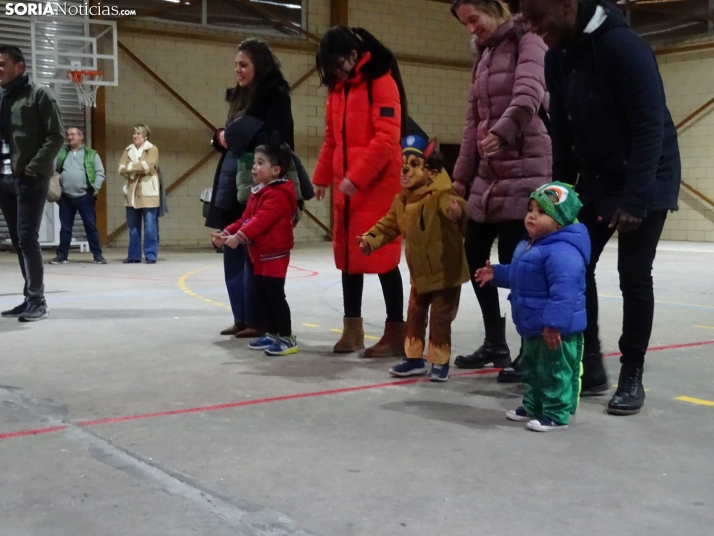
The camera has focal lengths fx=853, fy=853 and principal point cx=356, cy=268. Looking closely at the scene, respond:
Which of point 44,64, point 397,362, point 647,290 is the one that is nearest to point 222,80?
point 44,64

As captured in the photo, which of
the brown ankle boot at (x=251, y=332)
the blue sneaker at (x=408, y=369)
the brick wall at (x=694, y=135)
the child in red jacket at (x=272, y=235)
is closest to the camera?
the blue sneaker at (x=408, y=369)

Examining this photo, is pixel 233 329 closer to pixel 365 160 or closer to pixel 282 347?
pixel 282 347

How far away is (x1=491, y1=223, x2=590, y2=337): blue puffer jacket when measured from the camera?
2.67 meters

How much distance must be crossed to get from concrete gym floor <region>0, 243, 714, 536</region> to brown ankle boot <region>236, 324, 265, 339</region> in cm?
6

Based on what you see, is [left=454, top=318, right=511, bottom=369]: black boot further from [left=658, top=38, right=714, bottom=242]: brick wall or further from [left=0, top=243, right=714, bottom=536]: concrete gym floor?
[left=658, top=38, right=714, bottom=242]: brick wall

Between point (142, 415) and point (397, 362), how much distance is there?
4.36ft

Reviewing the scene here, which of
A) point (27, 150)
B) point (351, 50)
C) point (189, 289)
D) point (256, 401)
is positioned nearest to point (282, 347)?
point (256, 401)

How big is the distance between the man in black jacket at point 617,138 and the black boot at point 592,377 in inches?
8.4

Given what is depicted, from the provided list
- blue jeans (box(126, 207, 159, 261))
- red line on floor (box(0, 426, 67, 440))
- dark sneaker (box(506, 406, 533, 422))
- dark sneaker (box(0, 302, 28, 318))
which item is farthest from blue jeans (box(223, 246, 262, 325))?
blue jeans (box(126, 207, 159, 261))

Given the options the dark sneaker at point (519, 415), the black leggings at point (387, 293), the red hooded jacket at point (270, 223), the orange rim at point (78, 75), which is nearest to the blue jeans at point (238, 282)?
the red hooded jacket at point (270, 223)

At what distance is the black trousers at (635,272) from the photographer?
2.96m

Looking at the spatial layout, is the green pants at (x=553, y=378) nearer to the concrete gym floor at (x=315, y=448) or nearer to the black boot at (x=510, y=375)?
the concrete gym floor at (x=315, y=448)

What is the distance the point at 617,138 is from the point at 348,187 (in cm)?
131

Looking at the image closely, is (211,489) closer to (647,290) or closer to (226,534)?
(226,534)
